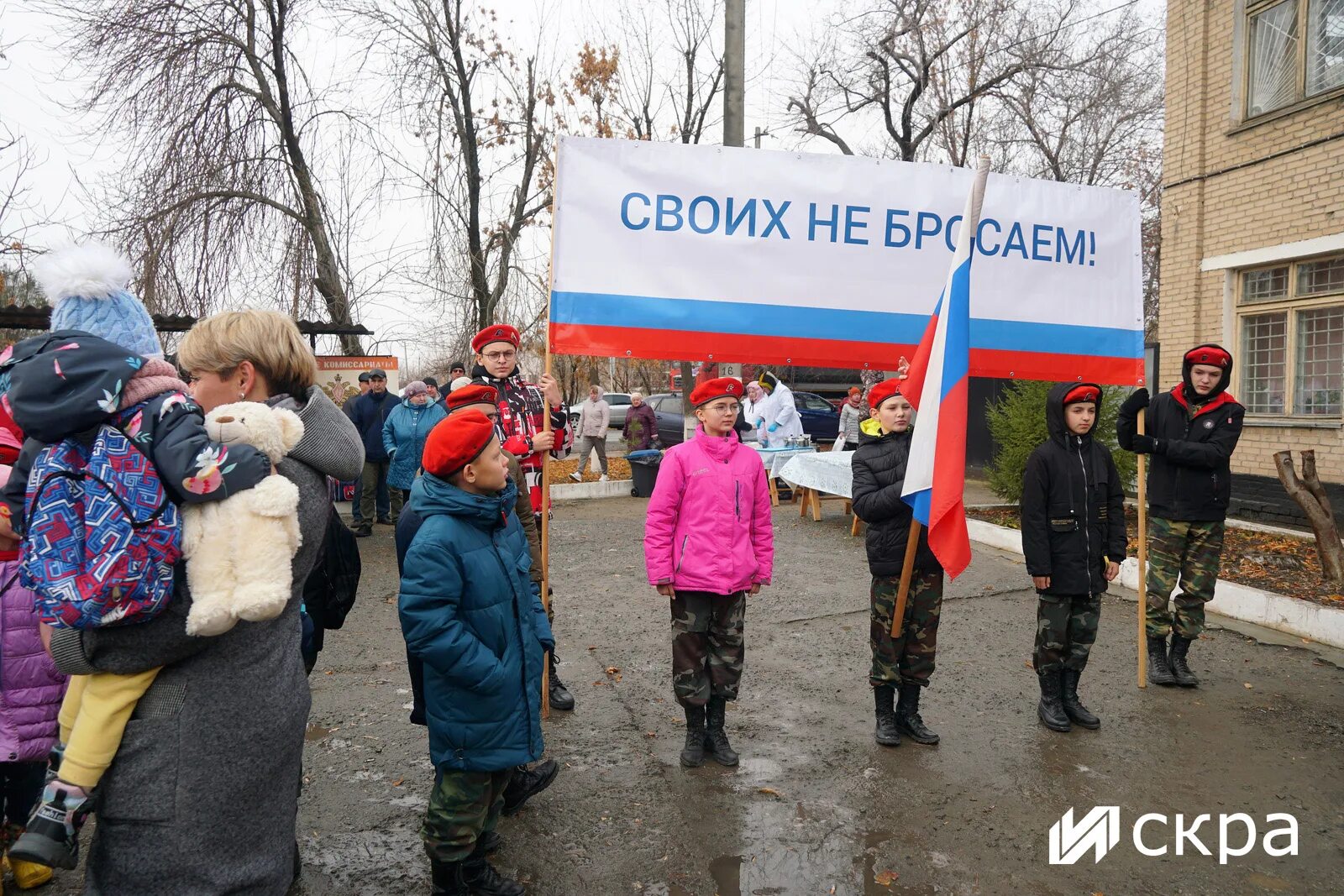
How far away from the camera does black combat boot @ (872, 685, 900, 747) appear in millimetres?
4297

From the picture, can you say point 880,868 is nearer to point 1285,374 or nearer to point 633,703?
point 633,703

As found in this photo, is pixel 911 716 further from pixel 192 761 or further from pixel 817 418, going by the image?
pixel 817 418

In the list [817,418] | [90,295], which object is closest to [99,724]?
[90,295]

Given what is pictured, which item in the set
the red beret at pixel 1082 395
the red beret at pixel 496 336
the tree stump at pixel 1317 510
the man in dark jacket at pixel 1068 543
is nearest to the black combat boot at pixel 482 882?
the red beret at pixel 496 336

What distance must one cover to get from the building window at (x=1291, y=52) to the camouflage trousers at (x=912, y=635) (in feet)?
29.8

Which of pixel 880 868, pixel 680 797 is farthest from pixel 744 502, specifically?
pixel 880 868

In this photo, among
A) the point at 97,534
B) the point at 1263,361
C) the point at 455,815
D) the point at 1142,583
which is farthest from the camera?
the point at 1263,361

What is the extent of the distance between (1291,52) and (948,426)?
9.73 metres

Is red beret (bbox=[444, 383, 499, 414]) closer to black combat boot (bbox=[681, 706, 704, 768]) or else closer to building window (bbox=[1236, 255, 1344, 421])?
black combat boot (bbox=[681, 706, 704, 768])

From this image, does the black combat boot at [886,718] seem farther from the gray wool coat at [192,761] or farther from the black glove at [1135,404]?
the gray wool coat at [192,761]

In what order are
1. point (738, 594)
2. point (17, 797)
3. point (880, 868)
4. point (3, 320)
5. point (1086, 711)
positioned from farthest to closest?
1. point (3, 320)
2. point (1086, 711)
3. point (738, 594)
4. point (880, 868)
5. point (17, 797)

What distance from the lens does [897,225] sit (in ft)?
15.8

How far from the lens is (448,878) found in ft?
9.51

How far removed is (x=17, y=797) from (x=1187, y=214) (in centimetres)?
1281
